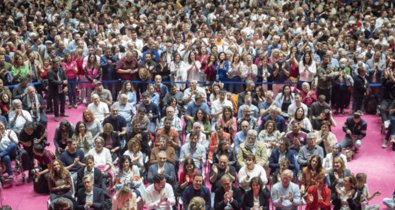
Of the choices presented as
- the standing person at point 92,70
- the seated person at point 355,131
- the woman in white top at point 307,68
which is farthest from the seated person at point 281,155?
the standing person at point 92,70

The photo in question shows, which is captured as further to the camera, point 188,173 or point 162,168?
point 162,168

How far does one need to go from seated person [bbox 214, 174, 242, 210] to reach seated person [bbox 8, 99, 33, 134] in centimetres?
429

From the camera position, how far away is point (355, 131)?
12438 mm

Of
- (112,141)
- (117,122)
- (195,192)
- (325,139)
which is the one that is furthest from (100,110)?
(325,139)

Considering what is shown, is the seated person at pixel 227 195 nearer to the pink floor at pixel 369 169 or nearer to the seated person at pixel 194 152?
the seated person at pixel 194 152

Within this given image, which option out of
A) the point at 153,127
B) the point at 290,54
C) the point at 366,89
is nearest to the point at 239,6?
the point at 290,54

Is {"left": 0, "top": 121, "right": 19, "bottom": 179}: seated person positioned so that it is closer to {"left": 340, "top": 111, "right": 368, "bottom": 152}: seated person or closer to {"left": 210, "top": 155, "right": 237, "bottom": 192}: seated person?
{"left": 210, "top": 155, "right": 237, "bottom": 192}: seated person

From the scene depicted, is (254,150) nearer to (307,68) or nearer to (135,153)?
(135,153)

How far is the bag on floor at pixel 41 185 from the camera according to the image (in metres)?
11.0

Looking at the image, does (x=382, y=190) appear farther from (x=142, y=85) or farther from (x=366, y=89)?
(x=142, y=85)

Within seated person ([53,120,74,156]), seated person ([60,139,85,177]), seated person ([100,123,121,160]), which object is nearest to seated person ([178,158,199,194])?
seated person ([60,139,85,177])

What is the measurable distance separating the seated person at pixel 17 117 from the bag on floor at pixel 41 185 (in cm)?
142

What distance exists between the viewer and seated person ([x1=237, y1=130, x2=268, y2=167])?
35.6 ft

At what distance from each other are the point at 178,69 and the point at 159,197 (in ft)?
17.9
